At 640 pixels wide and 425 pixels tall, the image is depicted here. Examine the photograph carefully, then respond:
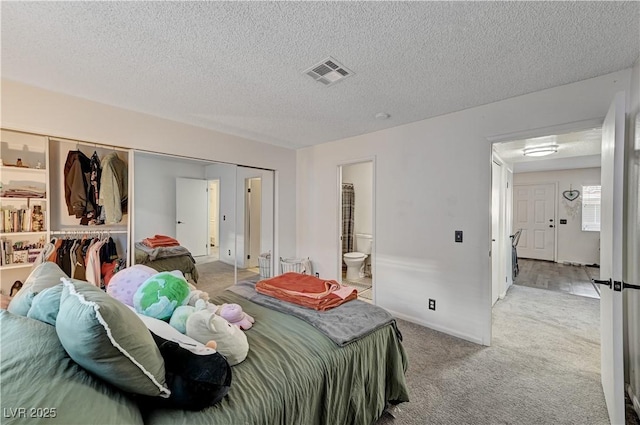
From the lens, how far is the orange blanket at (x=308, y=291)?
6.18 ft

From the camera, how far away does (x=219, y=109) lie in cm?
272

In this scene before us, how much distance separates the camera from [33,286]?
3.91ft

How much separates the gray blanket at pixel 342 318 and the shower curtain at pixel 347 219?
10.8ft

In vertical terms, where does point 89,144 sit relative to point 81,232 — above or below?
above

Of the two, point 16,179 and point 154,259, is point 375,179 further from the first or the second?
point 16,179

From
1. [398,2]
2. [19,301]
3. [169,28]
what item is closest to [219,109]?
[169,28]

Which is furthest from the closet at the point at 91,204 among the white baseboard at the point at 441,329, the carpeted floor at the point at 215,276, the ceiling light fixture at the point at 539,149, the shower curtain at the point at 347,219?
the ceiling light fixture at the point at 539,149

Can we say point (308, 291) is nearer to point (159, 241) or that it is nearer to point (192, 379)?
point (192, 379)

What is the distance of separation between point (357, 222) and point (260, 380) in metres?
Answer: 4.57

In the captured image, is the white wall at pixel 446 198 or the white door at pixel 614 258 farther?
the white wall at pixel 446 198

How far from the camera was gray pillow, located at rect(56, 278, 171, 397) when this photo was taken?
0.77 metres

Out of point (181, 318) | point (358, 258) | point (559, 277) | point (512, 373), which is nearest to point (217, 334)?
point (181, 318)

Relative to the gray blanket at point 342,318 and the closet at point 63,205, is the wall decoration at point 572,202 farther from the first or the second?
the closet at point 63,205

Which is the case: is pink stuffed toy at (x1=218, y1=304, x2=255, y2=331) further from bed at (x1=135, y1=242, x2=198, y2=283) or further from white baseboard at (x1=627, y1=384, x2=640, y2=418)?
white baseboard at (x1=627, y1=384, x2=640, y2=418)
